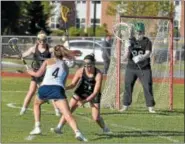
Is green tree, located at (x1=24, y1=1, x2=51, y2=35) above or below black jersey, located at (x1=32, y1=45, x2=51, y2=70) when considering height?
above

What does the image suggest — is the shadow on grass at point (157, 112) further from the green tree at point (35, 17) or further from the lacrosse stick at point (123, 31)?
the green tree at point (35, 17)

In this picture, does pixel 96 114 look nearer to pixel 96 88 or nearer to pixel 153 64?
pixel 96 88

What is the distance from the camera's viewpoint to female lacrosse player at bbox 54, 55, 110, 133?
11.3 meters

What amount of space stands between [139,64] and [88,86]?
14.7ft

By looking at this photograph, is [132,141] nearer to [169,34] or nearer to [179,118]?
[179,118]

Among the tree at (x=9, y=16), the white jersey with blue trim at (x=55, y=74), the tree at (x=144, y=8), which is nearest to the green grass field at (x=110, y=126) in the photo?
the white jersey with blue trim at (x=55, y=74)

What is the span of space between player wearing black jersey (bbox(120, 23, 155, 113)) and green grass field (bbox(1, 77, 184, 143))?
41 centimetres

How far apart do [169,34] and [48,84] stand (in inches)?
288

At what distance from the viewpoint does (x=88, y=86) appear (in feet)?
37.7

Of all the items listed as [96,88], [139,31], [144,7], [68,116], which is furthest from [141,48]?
[144,7]

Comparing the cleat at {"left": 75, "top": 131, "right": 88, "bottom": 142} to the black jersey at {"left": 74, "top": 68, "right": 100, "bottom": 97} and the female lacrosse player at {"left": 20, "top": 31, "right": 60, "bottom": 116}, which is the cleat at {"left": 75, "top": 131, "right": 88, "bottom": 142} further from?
the female lacrosse player at {"left": 20, "top": 31, "right": 60, "bottom": 116}

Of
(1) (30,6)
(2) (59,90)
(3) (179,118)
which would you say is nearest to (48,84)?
(2) (59,90)

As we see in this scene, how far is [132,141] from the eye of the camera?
1089 centimetres

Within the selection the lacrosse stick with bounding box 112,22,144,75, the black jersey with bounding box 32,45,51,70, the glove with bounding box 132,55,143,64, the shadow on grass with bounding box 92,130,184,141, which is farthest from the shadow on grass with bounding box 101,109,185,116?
the shadow on grass with bounding box 92,130,184,141
